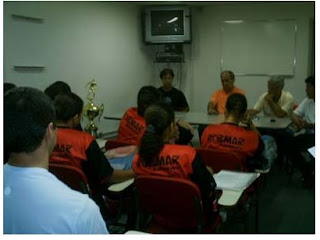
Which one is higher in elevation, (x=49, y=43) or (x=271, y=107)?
(x=49, y=43)

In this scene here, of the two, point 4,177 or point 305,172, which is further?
point 305,172

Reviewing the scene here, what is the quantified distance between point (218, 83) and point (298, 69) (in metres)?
1.28

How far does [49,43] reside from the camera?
4.76 metres

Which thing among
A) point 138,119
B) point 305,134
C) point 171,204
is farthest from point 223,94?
point 171,204

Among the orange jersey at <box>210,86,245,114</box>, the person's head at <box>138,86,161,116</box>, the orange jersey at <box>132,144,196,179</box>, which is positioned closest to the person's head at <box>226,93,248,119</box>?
the person's head at <box>138,86,161,116</box>

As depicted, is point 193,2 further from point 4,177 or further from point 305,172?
point 4,177

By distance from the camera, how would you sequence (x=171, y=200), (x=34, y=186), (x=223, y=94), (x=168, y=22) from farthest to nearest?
(x=168, y=22)
(x=223, y=94)
(x=171, y=200)
(x=34, y=186)

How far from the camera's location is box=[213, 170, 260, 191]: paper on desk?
2170mm

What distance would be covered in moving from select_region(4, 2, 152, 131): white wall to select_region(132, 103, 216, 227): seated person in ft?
8.41

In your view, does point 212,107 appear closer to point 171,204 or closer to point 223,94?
point 223,94

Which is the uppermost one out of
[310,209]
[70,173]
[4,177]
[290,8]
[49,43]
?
[290,8]

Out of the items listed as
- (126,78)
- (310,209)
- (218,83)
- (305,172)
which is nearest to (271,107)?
(305,172)

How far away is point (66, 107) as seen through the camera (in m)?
2.36

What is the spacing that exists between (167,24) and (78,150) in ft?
13.8
